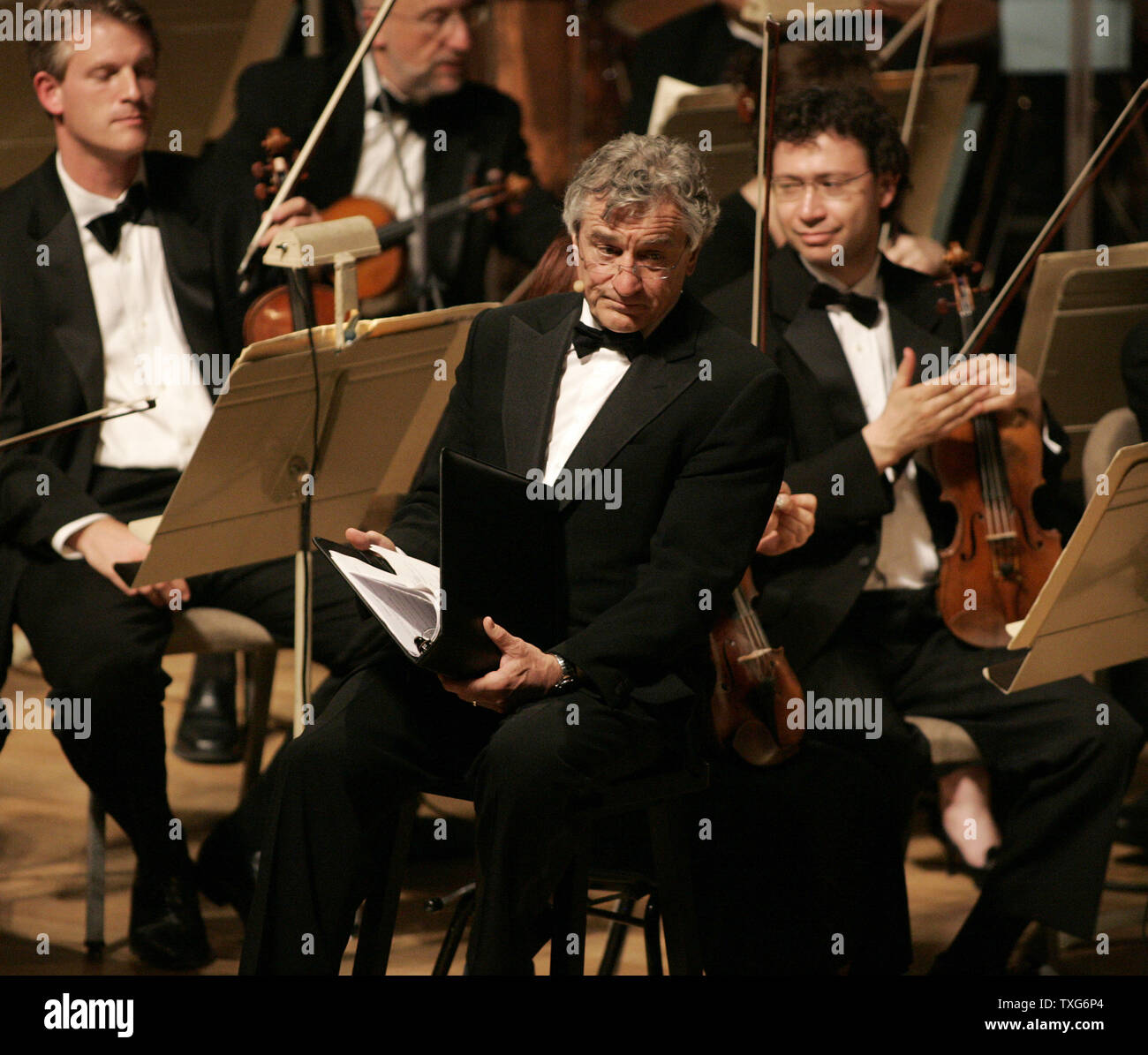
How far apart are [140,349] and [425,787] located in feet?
4.19

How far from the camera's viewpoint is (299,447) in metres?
2.53

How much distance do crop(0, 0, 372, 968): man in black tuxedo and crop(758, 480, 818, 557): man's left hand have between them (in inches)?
34.6

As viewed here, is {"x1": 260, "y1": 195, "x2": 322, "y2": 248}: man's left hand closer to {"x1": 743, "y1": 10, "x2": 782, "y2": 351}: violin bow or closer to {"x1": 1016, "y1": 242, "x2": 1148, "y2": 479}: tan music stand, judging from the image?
{"x1": 743, "y1": 10, "x2": 782, "y2": 351}: violin bow

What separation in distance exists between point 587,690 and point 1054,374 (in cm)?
131

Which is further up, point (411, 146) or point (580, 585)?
point (411, 146)

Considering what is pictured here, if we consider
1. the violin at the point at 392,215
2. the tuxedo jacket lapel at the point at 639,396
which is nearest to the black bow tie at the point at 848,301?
the tuxedo jacket lapel at the point at 639,396

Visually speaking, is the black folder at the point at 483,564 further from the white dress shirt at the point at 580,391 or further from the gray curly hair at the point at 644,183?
the gray curly hair at the point at 644,183

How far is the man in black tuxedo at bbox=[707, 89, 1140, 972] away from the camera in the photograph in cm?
259

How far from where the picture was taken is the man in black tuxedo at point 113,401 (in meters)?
2.76
